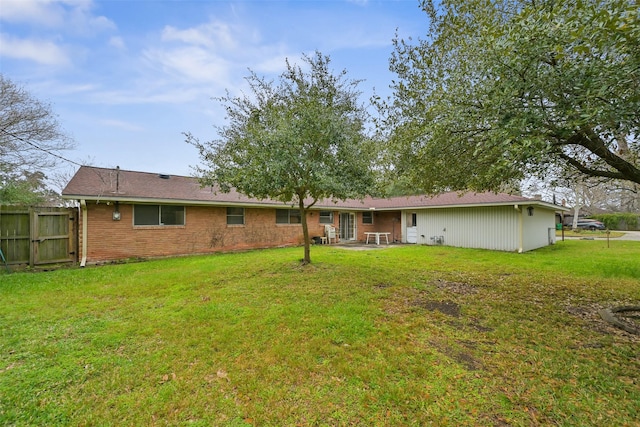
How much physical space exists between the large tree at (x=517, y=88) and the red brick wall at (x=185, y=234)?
8.72m

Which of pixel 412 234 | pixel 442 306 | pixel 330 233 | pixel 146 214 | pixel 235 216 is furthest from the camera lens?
pixel 412 234

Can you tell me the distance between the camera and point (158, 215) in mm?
10672

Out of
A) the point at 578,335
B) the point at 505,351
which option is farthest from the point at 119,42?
the point at 578,335

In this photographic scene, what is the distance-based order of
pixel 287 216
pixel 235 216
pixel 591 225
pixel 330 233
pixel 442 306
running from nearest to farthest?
pixel 442 306 → pixel 235 216 → pixel 287 216 → pixel 330 233 → pixel 591 225

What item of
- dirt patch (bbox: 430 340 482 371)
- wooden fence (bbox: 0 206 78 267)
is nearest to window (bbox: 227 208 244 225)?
wooden fence (bbox: 0 206 78 267)

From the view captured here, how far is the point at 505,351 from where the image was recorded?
131 inches

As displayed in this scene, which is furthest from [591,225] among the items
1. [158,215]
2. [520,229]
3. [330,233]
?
[158,215]

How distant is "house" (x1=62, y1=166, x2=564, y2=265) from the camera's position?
378 inches

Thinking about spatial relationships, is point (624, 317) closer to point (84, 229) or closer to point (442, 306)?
point (442, 306)

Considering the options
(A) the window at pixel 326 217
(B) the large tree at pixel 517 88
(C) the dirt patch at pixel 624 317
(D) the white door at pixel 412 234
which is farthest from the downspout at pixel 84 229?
(D) the white door at pixel 412 234

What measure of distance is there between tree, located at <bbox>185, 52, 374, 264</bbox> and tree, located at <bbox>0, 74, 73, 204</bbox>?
9.60 metres

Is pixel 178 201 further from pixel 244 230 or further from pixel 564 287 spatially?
pixel 564 287

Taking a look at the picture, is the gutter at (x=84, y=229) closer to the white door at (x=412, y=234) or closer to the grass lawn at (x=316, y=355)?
the grass lawn at (x=316, y=355)

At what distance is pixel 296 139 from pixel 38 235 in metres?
8.29
